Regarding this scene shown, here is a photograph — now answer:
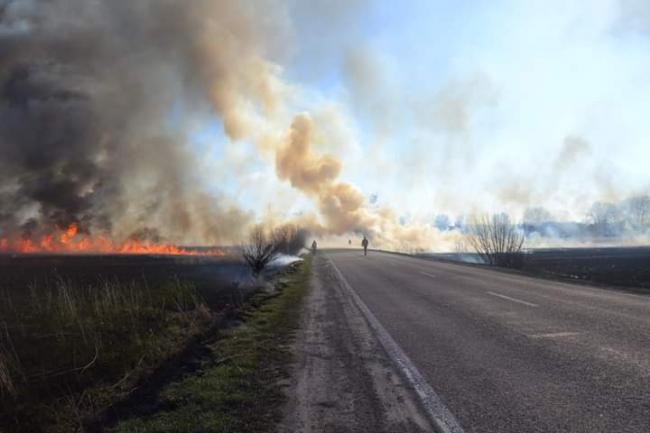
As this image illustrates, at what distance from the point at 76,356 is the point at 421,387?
6203 millimetres

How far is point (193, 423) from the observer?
4246 mm

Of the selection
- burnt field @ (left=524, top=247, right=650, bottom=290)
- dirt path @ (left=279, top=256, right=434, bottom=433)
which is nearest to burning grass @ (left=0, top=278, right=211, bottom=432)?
dirt path @ (left=279, top=256, right=434, bottom=433)

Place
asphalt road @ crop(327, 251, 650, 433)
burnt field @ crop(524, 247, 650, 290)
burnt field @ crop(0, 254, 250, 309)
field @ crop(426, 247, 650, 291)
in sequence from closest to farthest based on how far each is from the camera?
asphalt road @ crop(327, 251, 650, 433), burnt field @ crop(0, 254, 250, 309), field @ crop(426, 247, 650, 291), burnt field @ crop(524, 247, 650, 290)

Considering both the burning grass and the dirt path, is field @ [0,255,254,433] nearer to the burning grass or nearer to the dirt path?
the burning grass

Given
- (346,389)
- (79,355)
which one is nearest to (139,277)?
(79,355)

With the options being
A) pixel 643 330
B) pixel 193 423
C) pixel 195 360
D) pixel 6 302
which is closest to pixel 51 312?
pixel 6 302

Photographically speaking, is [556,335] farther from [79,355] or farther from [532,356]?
[79,355]

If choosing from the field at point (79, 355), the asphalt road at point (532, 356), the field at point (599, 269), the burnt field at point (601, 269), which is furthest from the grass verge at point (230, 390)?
the burnt field at point (601, 269)

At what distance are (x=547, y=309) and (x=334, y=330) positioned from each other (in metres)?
5.08

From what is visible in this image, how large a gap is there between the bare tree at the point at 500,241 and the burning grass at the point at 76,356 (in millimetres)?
27385

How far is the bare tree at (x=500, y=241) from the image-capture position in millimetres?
34062

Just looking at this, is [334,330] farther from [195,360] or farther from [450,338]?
[195,360]

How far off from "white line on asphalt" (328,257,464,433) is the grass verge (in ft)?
4.86

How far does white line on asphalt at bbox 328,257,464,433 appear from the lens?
3.99m
